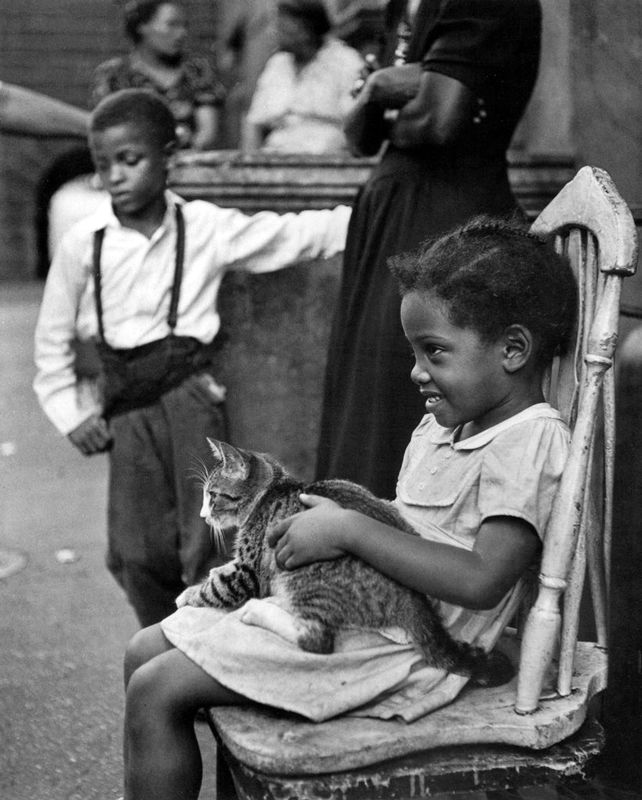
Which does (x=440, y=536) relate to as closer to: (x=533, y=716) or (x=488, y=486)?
(x=488, y=486)

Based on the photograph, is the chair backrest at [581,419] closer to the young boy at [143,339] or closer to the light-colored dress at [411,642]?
the light-colored dress at [411,642]

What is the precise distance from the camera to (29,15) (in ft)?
56.1

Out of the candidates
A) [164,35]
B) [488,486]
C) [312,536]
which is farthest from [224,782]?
[164,35]

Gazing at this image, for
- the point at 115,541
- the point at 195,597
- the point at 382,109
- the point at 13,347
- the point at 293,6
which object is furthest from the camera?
the point at 13,347

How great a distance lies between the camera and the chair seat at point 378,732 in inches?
67.0

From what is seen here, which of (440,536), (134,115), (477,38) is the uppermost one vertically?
(477,38)

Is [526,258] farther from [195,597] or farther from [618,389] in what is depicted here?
[195,597]

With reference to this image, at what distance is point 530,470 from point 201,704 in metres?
0.63

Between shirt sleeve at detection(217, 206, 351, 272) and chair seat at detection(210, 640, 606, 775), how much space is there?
1.88m

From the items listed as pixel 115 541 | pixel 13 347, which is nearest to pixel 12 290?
pixel 13 347

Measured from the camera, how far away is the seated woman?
7.04 meters

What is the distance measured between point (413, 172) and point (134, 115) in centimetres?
90

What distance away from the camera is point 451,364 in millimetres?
1845

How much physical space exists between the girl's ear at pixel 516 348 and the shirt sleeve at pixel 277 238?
169cm
